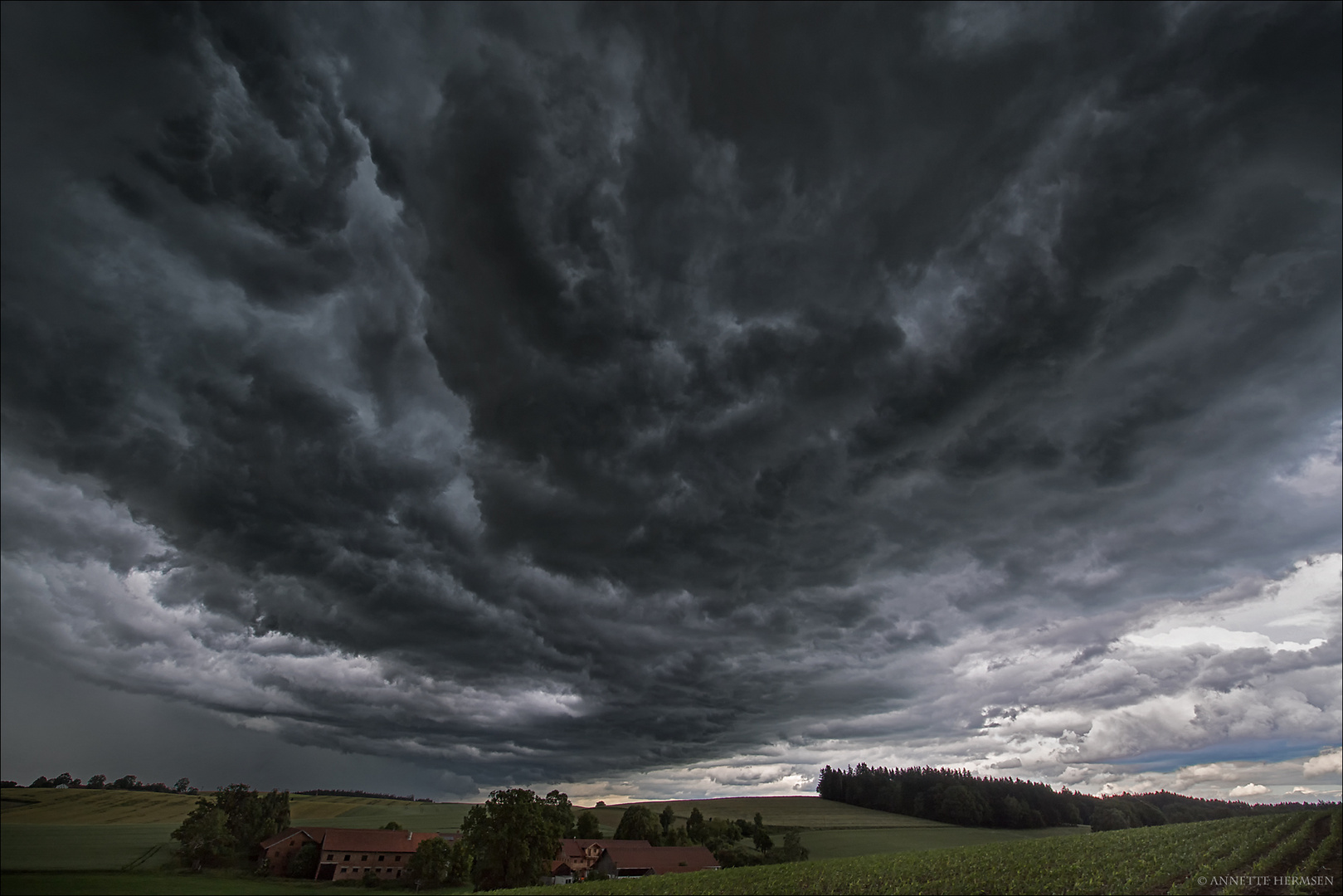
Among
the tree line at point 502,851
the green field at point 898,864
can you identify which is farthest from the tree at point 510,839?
the green field at point 898,864

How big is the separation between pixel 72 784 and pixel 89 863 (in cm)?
7123

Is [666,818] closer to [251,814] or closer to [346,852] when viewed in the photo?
[346,852]

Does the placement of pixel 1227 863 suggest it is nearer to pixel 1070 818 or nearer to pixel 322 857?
pixel 322 857

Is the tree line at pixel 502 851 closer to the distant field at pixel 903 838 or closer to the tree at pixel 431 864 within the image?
the tree at pixel 431 864

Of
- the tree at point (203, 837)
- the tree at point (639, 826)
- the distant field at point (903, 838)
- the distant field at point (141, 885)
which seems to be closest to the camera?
the distant field at point (141, 885)

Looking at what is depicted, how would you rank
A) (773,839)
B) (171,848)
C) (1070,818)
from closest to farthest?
(171,848), (773,839), (1070,818)

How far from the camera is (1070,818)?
156000mm

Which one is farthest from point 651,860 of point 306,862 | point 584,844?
point 306,862

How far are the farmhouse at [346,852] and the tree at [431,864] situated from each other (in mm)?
8043

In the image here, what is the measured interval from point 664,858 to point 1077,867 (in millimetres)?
79328

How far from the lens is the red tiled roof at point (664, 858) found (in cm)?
10348

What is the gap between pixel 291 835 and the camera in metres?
108

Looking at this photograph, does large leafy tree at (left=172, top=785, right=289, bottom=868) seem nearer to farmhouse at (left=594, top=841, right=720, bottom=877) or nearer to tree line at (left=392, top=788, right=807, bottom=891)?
tree line at (left=392, top=788, right=807, bottom=891)

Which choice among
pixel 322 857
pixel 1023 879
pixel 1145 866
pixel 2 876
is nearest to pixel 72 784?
pixel 322 857
